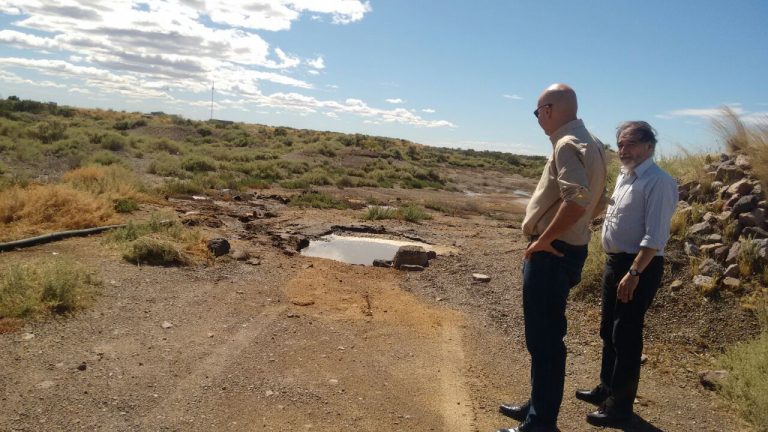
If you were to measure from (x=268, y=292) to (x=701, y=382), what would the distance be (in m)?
4.87

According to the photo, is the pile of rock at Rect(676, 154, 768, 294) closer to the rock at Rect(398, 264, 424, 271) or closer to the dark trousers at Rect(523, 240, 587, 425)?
the dark trousers at Rect(523, 240, 587, 425)

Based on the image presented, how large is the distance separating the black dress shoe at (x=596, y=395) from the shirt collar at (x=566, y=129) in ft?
6.80

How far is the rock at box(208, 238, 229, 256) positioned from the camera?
8.95 metres

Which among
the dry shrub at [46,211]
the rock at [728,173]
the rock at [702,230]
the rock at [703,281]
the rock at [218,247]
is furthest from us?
the dry shrub at [46,211]

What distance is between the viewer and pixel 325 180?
23.9m

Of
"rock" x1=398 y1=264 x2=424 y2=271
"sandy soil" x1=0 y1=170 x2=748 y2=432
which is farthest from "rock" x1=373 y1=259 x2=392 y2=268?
"sandy soil" x1=0 y1=170 x2=748 y2=432

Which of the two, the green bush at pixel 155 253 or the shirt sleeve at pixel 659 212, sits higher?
the shirt sleeve at pixel 659 212

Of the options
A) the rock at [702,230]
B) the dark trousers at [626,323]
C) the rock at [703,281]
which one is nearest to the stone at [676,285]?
the rock at [703,281]

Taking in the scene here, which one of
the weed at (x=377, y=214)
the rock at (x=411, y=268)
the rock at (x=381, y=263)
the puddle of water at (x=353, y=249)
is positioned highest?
the weed at (x=377, y=214)

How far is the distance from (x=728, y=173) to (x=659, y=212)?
17.0 ft

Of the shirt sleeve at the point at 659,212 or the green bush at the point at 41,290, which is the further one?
the green bush at the point at 41,290

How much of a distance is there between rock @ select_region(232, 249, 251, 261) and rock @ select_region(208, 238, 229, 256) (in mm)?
155

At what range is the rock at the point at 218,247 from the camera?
895 cm

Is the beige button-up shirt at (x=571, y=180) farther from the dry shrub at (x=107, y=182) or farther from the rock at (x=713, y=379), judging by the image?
the dry shrub at (x=107, y=182)
